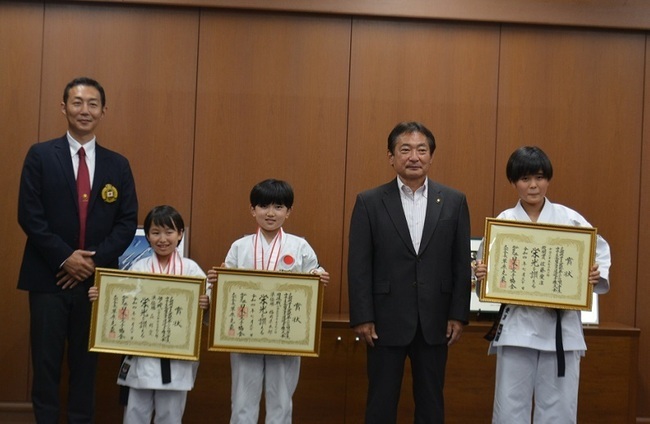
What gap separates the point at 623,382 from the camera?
4.90 m

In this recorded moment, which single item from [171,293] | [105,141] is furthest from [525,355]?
[105,141]

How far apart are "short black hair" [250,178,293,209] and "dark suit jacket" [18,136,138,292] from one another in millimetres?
709

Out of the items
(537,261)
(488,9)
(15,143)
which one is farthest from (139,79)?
(537,261)

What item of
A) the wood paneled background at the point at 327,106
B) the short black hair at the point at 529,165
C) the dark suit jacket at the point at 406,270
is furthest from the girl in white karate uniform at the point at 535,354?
the wood paneled background at the point at 327,106

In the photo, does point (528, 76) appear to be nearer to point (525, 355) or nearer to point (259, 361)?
point (525, 355)

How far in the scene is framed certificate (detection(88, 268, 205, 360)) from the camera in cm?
395

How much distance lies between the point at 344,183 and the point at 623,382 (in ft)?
7.08

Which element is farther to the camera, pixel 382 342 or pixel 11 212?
pixel 11 212

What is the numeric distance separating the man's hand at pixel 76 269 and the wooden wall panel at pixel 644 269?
3.62 metres

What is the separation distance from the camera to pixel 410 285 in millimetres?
3791

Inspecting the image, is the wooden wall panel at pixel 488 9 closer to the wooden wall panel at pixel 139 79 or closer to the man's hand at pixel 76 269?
the wooden wall panel at pixel 139 79

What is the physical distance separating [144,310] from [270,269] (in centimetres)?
66

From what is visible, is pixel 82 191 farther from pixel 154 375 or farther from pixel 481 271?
pixel 481 271

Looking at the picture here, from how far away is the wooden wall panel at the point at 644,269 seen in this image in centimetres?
546
